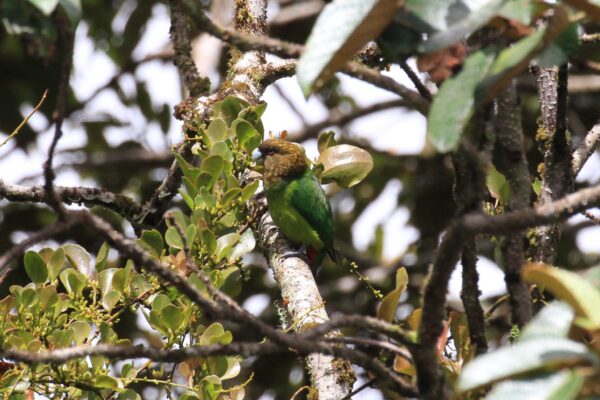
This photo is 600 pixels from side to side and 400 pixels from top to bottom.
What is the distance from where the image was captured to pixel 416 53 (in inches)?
50.4

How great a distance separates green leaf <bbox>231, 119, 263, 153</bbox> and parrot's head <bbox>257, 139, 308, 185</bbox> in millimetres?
1239

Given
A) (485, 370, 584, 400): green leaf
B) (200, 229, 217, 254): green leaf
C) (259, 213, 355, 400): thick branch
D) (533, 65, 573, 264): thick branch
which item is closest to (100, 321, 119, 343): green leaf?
(200, 229, 217, 254): green leaf

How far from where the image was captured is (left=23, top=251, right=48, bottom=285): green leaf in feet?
7.25

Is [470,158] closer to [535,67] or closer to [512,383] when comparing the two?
[512,383]

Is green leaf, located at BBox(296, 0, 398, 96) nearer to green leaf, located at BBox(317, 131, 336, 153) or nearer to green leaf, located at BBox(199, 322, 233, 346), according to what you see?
green leaf, located at BBox(199, 322, 233, 346)

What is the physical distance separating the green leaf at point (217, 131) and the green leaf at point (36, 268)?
30.2 inches

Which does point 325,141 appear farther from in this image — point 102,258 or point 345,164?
point 102,258

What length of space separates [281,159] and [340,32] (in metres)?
3.01

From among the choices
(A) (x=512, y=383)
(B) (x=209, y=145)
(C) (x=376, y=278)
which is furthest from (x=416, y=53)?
(C) (x=376, y=278)

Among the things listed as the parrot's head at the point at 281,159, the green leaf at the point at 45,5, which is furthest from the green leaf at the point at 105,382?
the parrot's head at the point at 281,159

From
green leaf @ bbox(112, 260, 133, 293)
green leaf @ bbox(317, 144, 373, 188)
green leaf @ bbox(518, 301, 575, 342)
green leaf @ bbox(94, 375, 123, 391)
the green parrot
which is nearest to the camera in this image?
green leaf @ bbox(518, 301, 575, 342)

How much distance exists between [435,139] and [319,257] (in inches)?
139

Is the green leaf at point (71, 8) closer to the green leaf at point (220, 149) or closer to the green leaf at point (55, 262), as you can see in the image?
the green leaf at point (55, 262)

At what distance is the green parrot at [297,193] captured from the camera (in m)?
3.92
